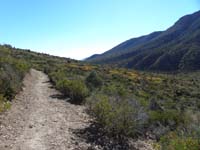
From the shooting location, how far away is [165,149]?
22.5ft

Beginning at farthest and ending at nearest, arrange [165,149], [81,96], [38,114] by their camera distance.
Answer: [81,96] → [38,114] → [165,149]

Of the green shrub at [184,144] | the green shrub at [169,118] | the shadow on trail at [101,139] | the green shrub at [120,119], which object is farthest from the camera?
the green shrub at [169,118]

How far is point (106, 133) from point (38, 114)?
333 centimetres

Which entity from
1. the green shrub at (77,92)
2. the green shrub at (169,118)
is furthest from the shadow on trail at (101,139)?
the green shrub at (77,92)

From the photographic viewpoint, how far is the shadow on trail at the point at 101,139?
358 inches

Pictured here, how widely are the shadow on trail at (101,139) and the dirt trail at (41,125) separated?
28cm

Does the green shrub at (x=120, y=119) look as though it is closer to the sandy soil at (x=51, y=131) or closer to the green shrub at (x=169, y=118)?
the sandy soil at (x=51, y=131)

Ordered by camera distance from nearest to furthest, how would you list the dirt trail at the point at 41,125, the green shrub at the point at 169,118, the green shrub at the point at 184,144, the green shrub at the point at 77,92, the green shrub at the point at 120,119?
1. the green shrub at the point at 184,144
2. the dirt trail at the point at 41,125
3. the green shrub at the point at 120,119
4. the green shrub at the point at 169,118
5. the green shrub at the point at 77,92

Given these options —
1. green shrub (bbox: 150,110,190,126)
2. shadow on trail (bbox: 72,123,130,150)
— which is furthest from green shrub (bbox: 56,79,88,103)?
shadow on trail (bbox: 72,123,130,150)

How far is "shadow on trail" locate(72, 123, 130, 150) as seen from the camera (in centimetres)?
910

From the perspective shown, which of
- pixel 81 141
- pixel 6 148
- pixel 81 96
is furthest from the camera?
pixel 81 96

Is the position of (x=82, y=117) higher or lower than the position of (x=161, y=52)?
lower

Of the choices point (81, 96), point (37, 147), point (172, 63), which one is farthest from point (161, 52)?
point (37, 147)

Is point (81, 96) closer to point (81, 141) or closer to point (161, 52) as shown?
point (81, 141)
